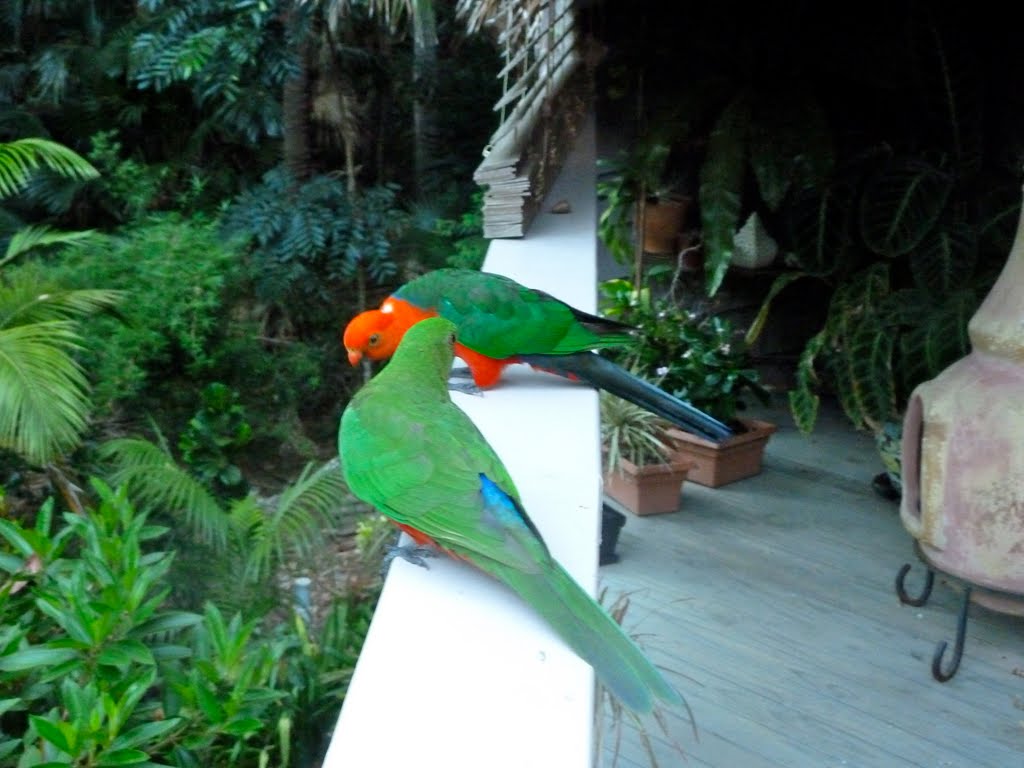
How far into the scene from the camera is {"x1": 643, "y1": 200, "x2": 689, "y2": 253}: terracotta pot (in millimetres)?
4988

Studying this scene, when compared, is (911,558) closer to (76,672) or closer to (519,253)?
(519,253)

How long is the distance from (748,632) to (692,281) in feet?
7.90

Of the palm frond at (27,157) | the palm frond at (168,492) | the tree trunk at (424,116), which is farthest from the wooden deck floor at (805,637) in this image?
the tree trunk at (424,116)

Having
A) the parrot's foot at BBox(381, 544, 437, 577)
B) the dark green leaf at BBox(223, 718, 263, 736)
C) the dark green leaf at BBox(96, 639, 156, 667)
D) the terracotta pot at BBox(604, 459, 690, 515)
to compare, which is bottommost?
the terracotta pot at BBox(604, 459, 690, 515)

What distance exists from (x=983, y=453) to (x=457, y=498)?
177 cm

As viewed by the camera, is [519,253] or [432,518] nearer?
[432,518]

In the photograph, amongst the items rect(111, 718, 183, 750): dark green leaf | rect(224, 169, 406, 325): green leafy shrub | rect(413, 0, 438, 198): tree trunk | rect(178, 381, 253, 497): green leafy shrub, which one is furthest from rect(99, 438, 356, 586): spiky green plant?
rect(413, 0, 438, 198): tree trunk

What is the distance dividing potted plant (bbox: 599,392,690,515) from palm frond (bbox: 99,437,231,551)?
1448mm

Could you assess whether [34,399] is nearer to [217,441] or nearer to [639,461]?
[217,441]

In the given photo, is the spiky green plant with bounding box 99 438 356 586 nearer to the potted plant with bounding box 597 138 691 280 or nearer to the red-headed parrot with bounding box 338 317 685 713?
the potted plant with bounding box 597 138 691 280

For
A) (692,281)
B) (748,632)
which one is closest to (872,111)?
(692,281)

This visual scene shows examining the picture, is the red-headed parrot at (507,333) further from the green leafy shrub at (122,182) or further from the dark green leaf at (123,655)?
the green leafy shrub at (122,182)

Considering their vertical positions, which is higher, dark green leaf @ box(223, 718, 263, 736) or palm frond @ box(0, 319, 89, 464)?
dark green leaf @ box(223, 718, 263, 736)

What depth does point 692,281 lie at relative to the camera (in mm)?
5219
